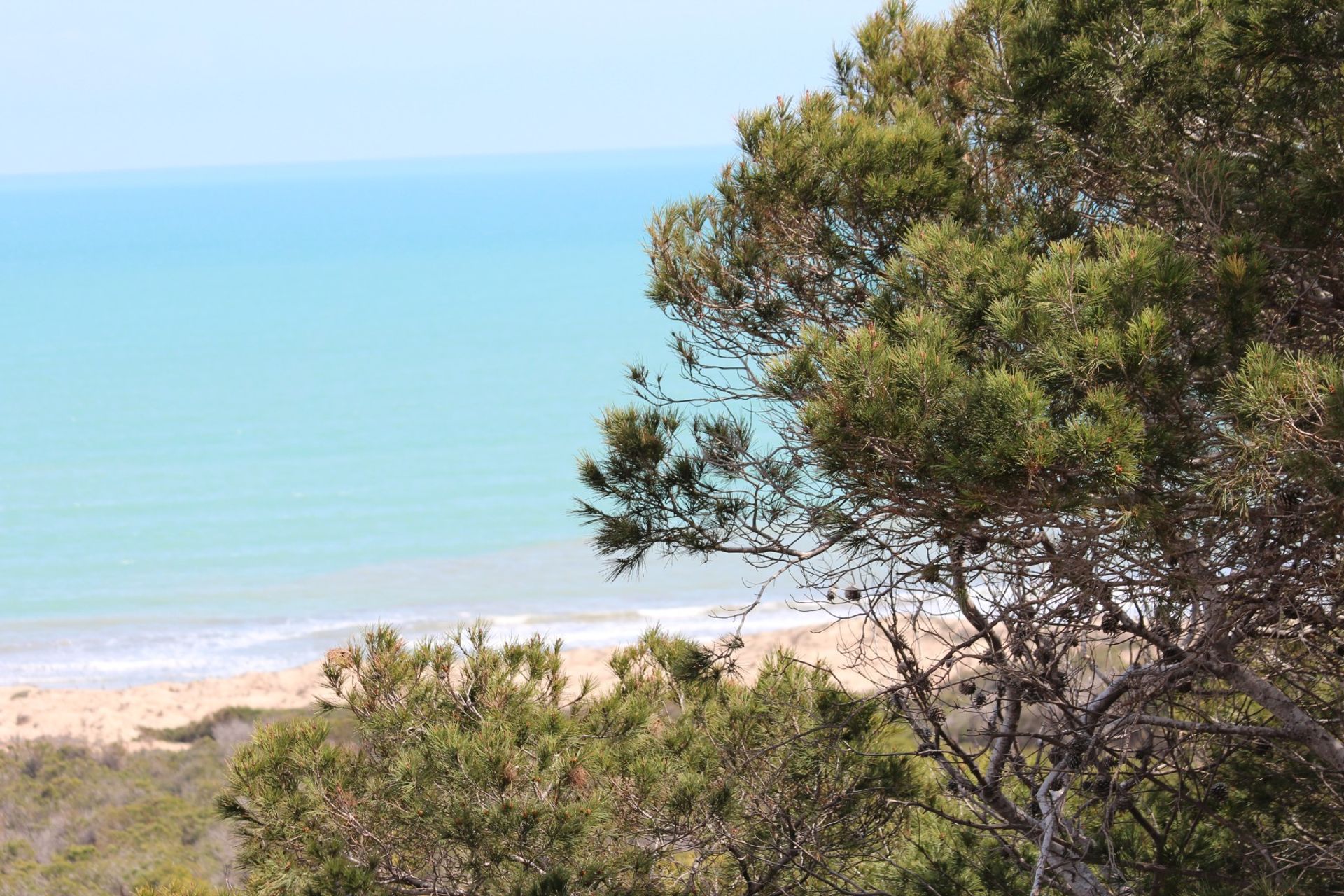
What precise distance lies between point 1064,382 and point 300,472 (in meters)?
31.1

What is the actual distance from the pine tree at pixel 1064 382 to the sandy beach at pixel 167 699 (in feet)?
32.1

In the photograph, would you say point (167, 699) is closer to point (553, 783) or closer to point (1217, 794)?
point (553, 783)

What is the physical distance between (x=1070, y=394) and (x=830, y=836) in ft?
6.83

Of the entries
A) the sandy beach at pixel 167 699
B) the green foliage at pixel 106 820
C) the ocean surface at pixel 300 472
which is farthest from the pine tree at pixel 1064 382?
the sandy beach at pixel 167 699

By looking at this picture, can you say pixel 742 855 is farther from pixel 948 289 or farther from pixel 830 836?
pixel 948 289

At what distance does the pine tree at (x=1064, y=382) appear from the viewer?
8.92 feet

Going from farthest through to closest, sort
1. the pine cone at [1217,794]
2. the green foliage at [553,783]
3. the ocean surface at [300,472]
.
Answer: the ocean surface at [300,472], the pine cone at [1217,794], the green foliage at [553,783]

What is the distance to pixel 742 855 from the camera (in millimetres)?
4199

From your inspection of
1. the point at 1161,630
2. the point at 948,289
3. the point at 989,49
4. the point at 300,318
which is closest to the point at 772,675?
the point at 1161,630

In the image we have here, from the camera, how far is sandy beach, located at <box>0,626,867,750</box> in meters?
14.2

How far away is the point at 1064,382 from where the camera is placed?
2814mm

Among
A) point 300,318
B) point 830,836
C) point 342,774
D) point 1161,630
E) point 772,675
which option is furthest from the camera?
point 300,318

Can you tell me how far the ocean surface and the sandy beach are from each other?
170cm

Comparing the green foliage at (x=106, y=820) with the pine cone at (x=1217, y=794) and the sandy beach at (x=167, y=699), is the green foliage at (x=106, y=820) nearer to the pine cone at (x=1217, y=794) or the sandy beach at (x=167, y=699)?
the sandy beach at (x=167, y=699)
